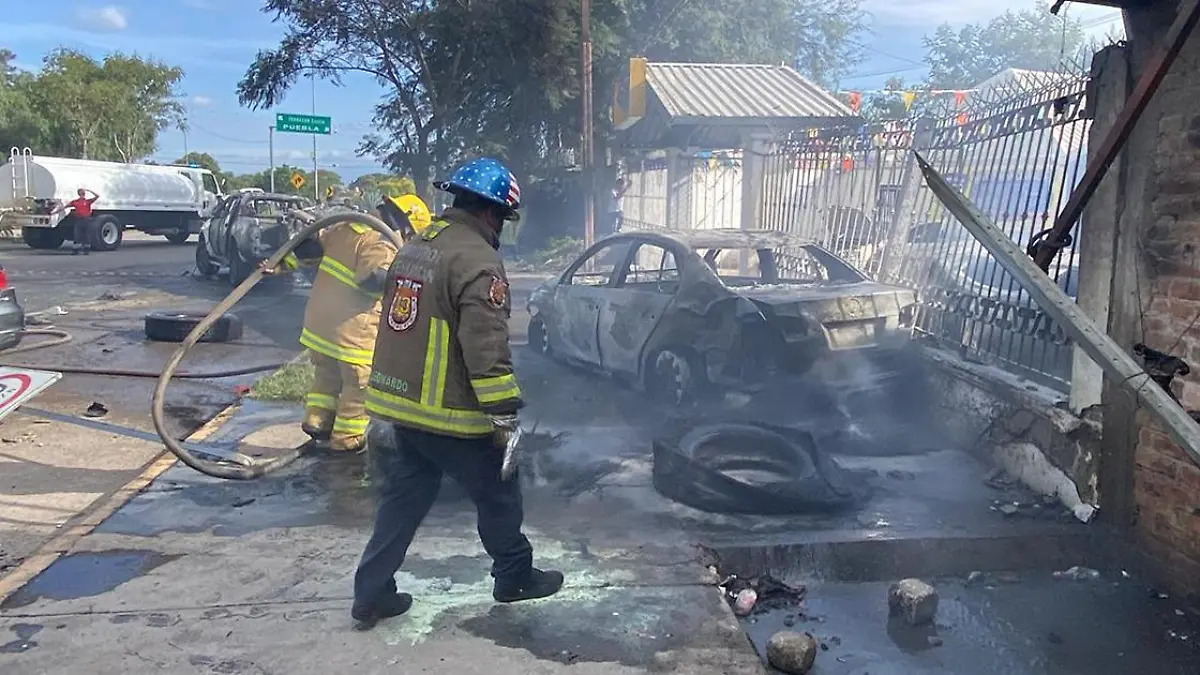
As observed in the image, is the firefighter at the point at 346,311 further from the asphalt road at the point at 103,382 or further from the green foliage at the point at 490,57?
the green foliage at the point at 490,57

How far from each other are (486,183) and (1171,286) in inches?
125

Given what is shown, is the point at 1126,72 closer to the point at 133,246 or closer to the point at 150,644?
the point at 150,644

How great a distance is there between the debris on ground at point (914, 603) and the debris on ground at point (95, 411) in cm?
608

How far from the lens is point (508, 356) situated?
378 cm

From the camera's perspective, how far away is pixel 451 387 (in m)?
3.76

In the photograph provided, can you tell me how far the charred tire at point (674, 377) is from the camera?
24.0ft

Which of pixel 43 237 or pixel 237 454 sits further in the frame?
pixel 43 237

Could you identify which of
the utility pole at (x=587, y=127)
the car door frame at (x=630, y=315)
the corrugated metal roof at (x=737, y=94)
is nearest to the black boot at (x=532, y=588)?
the car door frame at (x=630, y=315)

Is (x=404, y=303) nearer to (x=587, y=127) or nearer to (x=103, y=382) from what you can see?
(x=103, y=382)

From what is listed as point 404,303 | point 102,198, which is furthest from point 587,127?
point 404,303

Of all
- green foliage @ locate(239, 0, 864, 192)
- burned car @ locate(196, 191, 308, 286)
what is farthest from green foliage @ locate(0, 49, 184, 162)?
burned car @ locate(196, 191, 308, 286)

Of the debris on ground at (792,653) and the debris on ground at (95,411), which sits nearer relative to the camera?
the debris on ground at (792,653)

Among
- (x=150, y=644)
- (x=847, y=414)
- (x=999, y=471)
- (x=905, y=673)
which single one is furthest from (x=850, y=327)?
(x=150, y=644)

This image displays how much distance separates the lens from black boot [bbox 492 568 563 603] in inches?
158
